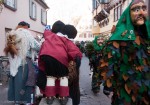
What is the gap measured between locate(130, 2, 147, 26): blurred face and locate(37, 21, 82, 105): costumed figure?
152 centimetres

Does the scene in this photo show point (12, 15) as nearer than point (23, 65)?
No

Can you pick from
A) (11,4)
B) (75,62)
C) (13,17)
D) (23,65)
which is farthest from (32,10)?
(75,62)

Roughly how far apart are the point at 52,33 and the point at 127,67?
1894 mm

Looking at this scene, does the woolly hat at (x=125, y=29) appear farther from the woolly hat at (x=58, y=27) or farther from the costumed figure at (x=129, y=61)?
the woolly hat at (x=58, y=27)

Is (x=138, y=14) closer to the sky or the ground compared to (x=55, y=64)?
closer to the sky

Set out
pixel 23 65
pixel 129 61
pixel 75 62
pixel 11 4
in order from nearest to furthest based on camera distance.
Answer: pixel 129 61 < pixel 75 62 < pixel 23 65 < pixel 11 4

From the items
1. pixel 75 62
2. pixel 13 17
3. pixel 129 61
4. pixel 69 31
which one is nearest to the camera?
pixel 129 61

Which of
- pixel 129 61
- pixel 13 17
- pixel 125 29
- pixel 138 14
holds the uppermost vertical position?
pixel 13 17

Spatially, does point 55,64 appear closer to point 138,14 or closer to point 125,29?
point 125,29

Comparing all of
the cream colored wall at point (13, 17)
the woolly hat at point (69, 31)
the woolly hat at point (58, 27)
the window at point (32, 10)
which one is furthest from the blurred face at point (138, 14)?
the window at point (32, 10)

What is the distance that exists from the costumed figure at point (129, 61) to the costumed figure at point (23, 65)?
110 inches

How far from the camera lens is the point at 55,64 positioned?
5.29 m

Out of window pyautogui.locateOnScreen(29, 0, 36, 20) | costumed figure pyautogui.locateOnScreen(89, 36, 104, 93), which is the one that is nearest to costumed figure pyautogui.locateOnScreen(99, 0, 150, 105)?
costumed figure pyautogui.locateOnScreen(89, 36, 104, 93)

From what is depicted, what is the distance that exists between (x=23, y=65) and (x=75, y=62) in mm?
1600
